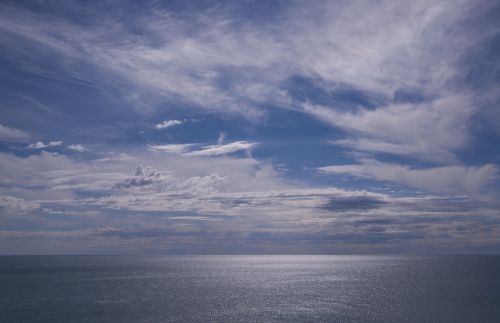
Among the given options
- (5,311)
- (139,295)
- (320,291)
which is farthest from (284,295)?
(5,311)

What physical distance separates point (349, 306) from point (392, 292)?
30.6 metres

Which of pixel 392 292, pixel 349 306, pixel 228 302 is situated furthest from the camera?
pixel 392 292

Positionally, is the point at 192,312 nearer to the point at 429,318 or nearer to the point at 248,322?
the point at 248,322

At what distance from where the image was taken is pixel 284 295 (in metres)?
106

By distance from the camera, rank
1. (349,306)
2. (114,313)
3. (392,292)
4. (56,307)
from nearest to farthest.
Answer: (114,313), (56,307), (349,306), (392,292)

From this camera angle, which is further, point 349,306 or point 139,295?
point 139,295

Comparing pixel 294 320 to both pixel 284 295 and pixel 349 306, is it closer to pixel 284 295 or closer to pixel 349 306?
pixel 349 306

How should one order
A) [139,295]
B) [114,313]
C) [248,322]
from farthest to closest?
[139,295]
[114,313]
[248,322]

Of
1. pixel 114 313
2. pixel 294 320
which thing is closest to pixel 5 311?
pixel 114 313

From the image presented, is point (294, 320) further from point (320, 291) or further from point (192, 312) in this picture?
point (320, 291)

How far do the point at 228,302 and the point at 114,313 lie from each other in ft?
89.7

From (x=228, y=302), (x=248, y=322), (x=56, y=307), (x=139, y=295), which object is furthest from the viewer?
(x=139, y=295)

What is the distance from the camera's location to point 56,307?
80.4m

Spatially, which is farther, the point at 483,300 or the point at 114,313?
the point at 483,300
